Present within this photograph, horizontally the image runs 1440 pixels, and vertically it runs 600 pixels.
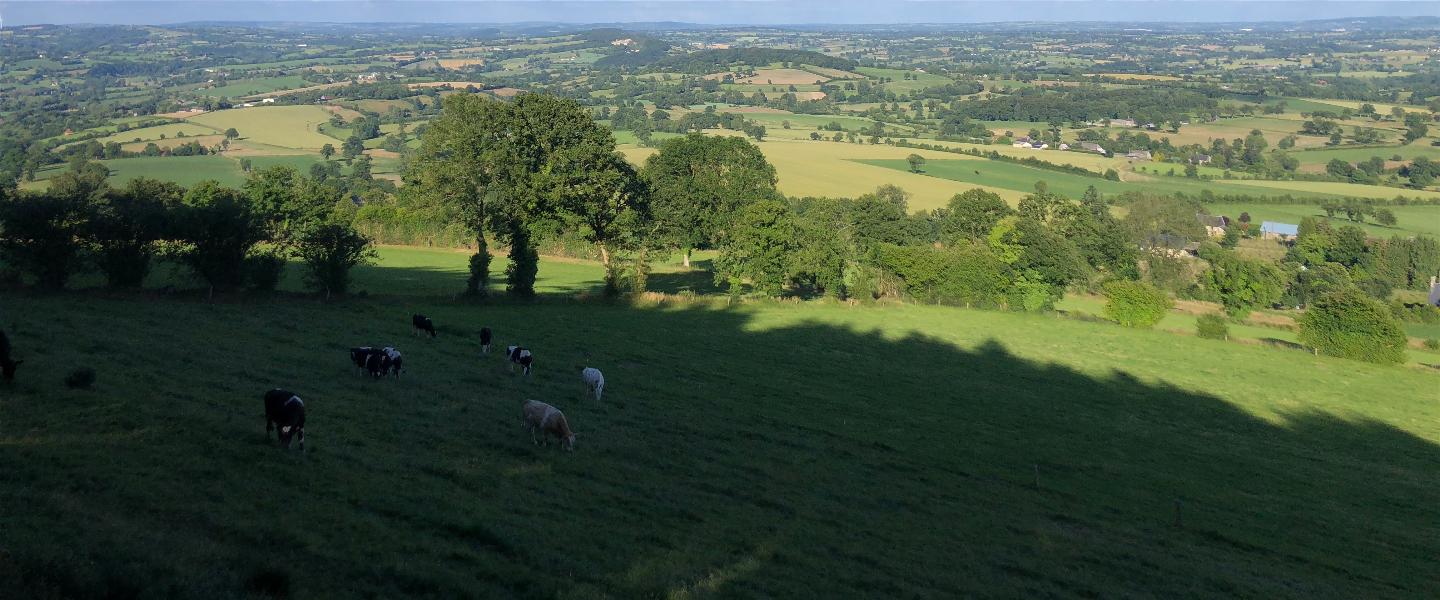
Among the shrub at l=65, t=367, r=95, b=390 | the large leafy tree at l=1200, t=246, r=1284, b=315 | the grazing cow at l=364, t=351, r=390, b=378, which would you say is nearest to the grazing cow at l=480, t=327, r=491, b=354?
the grazing cow at l=364, t=351, r=390, b=378

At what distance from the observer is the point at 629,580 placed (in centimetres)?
1257

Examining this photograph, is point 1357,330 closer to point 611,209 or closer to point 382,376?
point 611,209

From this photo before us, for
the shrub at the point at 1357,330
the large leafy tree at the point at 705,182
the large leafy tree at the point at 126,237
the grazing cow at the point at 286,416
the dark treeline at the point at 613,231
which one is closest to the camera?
the grazing cow at the point at 286,416

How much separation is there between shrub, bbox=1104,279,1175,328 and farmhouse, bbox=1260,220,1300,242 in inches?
2467

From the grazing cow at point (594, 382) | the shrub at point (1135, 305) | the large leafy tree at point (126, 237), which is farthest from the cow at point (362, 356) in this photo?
the shrub at point (1135, 305)

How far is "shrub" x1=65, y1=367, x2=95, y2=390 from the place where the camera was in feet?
56.8

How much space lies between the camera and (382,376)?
24797 millimetres

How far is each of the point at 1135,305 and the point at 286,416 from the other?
5642 centimetres

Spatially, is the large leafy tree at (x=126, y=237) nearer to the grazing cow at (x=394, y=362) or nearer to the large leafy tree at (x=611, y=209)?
the grazing cow at (x=394, y=362)

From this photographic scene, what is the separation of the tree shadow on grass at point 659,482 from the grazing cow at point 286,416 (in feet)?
1.68

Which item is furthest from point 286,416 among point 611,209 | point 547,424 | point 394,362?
point 611,209

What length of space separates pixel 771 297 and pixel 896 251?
11705 millimetres

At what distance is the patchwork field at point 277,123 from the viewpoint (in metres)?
142

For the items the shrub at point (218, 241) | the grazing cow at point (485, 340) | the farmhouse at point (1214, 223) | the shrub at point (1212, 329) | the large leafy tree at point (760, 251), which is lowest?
the farmhouse at point (1214, 223)
